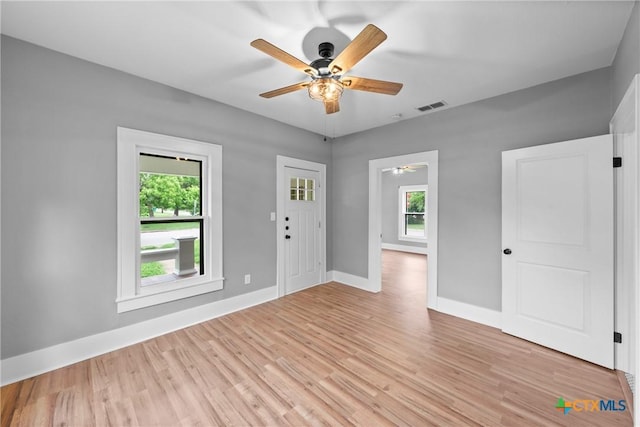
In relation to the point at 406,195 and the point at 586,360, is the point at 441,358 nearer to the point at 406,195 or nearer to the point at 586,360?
the point at 586,360

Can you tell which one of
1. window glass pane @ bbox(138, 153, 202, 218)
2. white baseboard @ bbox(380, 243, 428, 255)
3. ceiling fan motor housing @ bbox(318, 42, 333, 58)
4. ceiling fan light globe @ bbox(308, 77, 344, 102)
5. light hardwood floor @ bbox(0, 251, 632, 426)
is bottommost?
light hardwood floor @ bbox(0, 251, 632, 426)

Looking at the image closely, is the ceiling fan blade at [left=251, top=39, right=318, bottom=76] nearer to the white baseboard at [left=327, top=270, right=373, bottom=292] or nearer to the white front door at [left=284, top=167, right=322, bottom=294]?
the white front door at [left=284, top=167, right=322, bottom=294]

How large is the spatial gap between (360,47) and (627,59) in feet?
6.61

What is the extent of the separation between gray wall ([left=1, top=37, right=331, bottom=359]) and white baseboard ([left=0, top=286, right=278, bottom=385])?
66 millimetres

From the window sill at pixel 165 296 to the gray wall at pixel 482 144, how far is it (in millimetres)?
3045

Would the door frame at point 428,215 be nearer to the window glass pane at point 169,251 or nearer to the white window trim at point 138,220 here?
the white window trim at point 138,220

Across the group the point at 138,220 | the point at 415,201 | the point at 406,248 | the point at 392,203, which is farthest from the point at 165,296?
the point at 415,201

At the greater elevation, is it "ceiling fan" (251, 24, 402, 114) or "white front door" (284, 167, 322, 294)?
"ceiling fan" (251, 24, 402, 114)

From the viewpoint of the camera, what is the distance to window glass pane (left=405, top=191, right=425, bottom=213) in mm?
8062

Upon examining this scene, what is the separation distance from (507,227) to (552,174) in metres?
0.67

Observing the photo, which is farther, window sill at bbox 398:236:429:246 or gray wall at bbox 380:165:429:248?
gray wall at bbox 380:165:429:248

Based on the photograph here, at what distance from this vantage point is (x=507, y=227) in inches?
112

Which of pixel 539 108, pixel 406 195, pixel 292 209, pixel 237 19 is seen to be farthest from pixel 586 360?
pixel 406 195

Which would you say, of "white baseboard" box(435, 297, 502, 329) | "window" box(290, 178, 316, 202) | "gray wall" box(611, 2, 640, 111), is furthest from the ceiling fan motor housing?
"white baseboard" box(435, 297, 502, 329)
